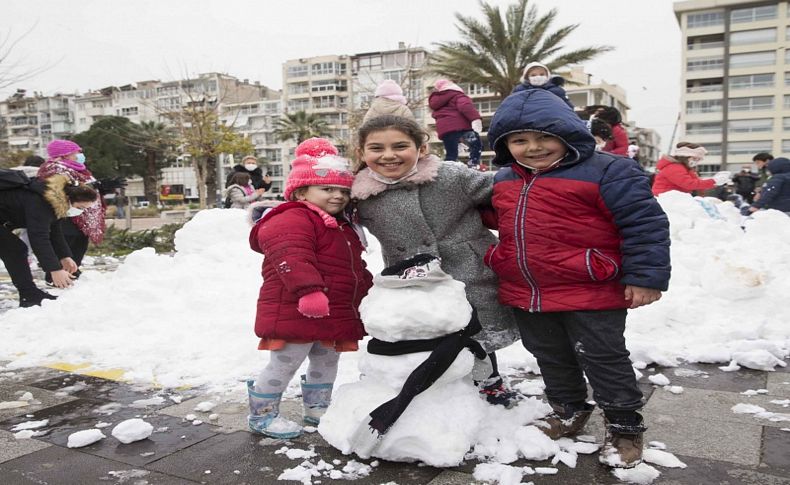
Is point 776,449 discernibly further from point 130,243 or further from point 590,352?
point 130,243

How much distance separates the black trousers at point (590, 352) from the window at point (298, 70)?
81043 mm

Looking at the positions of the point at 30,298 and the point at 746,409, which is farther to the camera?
the point at 30,298

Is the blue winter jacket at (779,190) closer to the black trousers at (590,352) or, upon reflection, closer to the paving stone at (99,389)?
the black trousers at (590,352)

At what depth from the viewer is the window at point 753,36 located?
184 ft

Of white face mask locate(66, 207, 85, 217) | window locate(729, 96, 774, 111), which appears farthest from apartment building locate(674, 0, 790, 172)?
white face mask locate(66, 207, 85, 217)

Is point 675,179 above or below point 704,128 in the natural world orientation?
below

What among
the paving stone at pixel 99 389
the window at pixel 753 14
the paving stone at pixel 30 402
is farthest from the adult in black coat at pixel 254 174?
the window at pixel 753 14

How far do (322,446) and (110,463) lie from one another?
2.89 feet

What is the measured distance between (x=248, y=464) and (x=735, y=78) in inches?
2630

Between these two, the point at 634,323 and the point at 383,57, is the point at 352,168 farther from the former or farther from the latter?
the point at 383,57

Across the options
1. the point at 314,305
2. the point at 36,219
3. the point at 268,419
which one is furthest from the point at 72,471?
the point at 36,219

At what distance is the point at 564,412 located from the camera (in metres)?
2.72

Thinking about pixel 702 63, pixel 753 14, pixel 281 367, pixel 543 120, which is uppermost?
pixel 753 14

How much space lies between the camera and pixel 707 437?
8.69 ft
